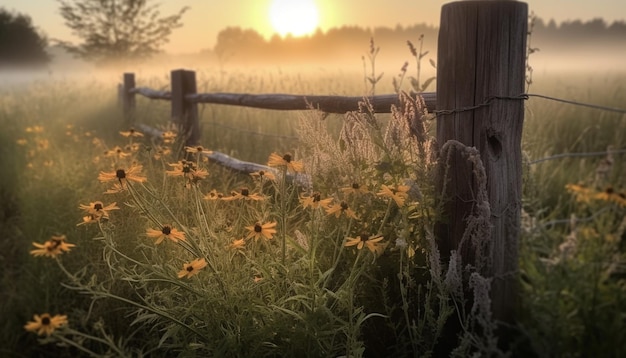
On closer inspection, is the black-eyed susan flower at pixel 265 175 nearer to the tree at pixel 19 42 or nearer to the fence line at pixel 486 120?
the fence line at pixel 486 120

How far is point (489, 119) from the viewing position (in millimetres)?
2305

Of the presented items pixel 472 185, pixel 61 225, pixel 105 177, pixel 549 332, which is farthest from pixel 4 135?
pixel 549 332

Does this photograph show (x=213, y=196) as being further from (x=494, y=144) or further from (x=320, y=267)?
(x=494, y=144)

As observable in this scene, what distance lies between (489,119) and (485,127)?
1.4 inches

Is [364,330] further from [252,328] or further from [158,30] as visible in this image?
[158,30]

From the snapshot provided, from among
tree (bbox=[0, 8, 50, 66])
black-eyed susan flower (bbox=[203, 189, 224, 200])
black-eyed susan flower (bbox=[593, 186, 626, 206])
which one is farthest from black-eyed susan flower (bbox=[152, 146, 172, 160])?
tree (bbox=[0, 8, 50, 66])

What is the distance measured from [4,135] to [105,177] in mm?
7954

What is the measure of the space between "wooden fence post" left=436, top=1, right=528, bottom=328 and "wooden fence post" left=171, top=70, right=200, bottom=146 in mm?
4059

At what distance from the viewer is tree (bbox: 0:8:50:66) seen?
135ft

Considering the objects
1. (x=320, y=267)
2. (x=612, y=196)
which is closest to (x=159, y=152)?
(x=320, y=267)

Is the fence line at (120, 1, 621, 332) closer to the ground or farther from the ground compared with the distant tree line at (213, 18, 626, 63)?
closer to the ground

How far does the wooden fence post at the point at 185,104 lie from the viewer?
6.10 m

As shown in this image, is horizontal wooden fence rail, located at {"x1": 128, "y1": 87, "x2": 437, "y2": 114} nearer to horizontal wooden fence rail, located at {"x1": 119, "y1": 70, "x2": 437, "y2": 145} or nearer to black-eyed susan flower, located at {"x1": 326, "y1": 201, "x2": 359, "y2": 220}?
horizontal wooden fence rail, located at {"x1": 119, "y1": 70, "x2": 437, "y2": 145}

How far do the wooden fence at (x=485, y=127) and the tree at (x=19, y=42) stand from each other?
45.2 metres
